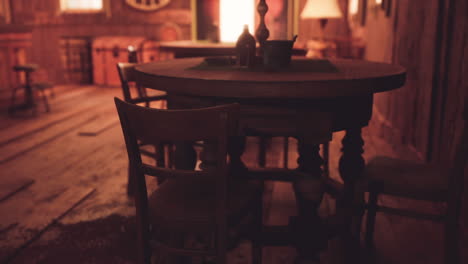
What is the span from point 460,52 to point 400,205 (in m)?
0.86

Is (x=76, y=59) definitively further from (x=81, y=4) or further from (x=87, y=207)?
(x=87, y=207)

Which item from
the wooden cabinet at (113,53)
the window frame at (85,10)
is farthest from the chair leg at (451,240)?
the window frame at (85,10)

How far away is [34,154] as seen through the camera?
3443 mm

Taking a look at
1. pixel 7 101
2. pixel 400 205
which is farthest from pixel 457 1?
pixel 7 101

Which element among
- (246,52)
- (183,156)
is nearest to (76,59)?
(246,52)

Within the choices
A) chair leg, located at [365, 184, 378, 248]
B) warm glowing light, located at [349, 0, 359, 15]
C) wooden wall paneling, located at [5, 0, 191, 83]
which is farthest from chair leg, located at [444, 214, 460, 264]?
wooden wall paneling, located at [5, 0, 191, 83]

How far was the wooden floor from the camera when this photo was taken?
1.88m

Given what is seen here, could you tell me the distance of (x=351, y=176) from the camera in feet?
6.09

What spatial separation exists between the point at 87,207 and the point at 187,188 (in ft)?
3.78

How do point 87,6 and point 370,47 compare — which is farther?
point 87,6

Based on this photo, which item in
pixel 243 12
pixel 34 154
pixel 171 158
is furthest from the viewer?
pixel 243 12

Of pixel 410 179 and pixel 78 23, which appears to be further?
pixel 78 23

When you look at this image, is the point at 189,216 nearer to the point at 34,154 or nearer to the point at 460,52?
the point at 460,52

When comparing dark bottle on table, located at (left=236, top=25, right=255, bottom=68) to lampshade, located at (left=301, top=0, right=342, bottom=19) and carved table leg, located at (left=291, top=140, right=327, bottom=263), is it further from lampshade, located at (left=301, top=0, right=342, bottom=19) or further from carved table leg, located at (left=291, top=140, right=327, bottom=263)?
lampshade, located at (left=301, top=0, right=342, bottom=19)
